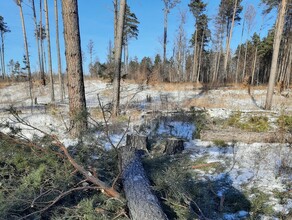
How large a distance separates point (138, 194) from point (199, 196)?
91 cm

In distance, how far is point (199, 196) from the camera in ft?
9.09

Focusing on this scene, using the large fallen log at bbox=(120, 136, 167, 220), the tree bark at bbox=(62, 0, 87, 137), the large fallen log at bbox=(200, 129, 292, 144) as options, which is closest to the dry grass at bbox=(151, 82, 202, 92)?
the large fallen log at bbox=(200, 129, 292, 144)

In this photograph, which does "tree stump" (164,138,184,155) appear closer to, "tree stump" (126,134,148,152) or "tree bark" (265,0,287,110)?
"tree stump" (126,134,148,152)

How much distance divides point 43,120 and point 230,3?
21325 mm

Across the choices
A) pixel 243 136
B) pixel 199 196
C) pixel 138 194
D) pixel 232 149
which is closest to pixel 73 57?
pixel 138 194

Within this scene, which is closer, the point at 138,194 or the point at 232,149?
the point at 138,194

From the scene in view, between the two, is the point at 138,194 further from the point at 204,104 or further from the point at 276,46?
the point at 276,46

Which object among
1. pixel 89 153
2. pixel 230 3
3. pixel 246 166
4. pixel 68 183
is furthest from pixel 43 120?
pixel 230 3

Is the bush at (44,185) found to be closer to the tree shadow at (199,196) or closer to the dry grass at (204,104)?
the tree shadow at (199,196)

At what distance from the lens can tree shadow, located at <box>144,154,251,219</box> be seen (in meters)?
2.32

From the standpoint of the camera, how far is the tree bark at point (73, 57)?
4391mm

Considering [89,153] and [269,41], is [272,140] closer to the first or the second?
[89,153]

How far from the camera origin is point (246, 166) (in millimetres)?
3609

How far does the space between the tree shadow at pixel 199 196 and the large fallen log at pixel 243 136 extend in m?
1.55
